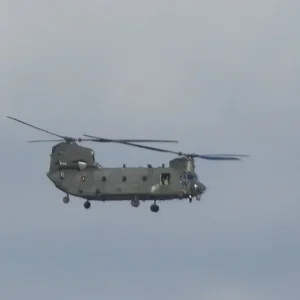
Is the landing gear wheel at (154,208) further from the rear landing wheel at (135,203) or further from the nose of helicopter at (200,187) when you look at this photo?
the nose of helicopter at (200,187)

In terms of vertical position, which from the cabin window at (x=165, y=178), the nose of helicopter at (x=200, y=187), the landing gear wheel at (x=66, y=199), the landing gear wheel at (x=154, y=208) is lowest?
the landing gear wheel at (x=154, y=208)

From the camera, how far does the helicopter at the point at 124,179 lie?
124625 millimetres

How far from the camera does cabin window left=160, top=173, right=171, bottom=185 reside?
12494 cm

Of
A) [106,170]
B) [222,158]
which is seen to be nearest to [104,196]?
[106,170]

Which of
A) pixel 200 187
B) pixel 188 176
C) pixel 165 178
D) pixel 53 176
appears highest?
pixel 53 176

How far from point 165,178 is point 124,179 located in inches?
139

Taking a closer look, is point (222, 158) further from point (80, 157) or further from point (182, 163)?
point (80, 157)

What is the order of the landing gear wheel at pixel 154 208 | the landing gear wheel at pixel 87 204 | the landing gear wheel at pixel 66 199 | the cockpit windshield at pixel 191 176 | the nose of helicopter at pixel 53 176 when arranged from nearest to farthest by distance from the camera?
the landing gear wheel at pixel 154 208 < the cockpit windshield at pixel 191 176 < the landing gear wheel at pixel 87 204 < the landing gear wheel at pixel 66 199 < the nose of helicopter at pixel 53 176

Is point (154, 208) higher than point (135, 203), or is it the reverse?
point (135, 203)

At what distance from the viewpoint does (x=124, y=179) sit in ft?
414

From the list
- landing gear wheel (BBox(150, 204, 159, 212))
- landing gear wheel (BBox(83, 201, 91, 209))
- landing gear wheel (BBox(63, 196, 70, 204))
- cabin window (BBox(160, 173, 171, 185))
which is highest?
A: cabin window (BBox(160, 173, 171, 185))

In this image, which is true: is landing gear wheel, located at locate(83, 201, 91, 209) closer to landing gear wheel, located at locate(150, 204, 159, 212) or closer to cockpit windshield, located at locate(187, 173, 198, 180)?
landing gear wheel, located at locate(150, 204, 159, 212)

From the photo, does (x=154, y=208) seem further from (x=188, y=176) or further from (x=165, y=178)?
(x=188, y=176)

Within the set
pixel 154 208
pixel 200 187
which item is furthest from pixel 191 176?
pixel 154 208
